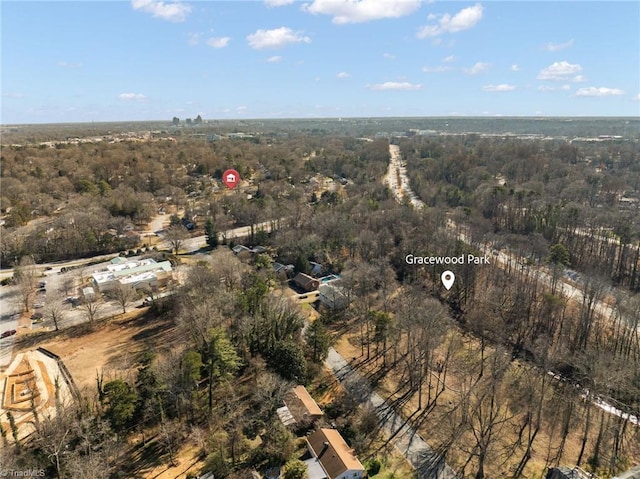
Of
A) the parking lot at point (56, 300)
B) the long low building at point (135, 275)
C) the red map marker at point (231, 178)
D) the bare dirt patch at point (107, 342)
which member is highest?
the red map marker at point (231, 178)

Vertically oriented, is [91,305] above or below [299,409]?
above

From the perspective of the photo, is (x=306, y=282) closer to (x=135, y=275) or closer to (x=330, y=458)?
(x=135, y=275)

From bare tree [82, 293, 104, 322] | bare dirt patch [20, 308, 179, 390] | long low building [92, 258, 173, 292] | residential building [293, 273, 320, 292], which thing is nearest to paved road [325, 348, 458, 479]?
residential building [293, 273, 320, 292]

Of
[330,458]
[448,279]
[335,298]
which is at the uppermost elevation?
[448,279]

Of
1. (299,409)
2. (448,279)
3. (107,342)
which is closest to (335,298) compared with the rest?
(448,279)

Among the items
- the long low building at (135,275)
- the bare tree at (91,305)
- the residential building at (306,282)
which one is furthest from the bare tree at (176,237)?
the residential building at (306,282)

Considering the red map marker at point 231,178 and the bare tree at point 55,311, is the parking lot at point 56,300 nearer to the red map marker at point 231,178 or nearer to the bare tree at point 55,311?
the bare tree at point 55,311

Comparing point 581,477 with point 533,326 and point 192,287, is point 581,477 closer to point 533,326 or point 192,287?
point 533,326

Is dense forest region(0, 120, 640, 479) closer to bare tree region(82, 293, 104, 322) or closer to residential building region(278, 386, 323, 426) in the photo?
residential building region(278, 386, 323, 426)
